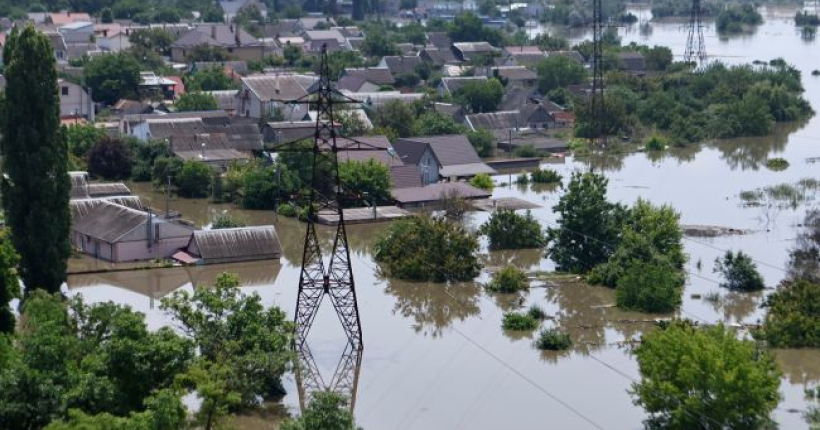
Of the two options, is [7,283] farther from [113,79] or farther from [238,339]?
[113,79]

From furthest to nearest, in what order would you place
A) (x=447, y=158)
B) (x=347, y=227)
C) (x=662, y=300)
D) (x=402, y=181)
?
1. (x=447, y=158)
2. (x=402, y=181)
3. (x=347, y=227)
4. (x=662, y=300)

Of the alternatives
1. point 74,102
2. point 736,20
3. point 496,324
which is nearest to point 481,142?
point 74,102

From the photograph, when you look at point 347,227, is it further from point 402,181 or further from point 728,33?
point 728,33

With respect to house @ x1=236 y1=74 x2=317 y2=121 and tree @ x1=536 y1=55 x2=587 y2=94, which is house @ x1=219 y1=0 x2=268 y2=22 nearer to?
tree @ x1=536 y1=55 x2=587 y2=94

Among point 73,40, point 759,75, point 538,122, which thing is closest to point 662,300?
point 538,122

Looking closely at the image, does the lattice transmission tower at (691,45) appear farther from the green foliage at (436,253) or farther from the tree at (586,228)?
the green foliage at (436,253)

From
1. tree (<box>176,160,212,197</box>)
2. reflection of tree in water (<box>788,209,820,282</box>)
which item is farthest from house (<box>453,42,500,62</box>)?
reflection of tree in water (<box>788,209,820,282</box>)

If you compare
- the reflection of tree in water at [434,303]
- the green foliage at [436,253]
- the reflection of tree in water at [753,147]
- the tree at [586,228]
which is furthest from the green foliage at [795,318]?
the reflection of tree in water at [753,147]
